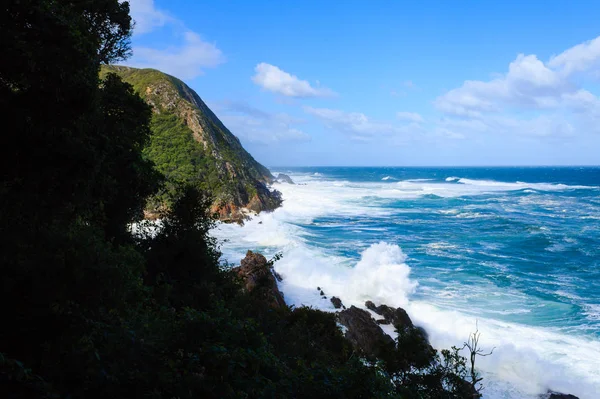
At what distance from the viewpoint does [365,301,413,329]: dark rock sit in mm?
18906

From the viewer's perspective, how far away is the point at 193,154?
50.6 meters

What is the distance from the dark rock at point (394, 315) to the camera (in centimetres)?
1891

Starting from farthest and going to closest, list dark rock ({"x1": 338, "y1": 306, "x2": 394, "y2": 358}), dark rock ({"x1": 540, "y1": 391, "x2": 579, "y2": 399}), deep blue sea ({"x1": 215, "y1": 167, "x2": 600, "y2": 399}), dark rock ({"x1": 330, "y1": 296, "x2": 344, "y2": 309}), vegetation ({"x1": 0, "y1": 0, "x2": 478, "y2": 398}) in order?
1. dark rock ({"x1": 330, "y1": 296, "x2": 344, "y2": 309})
2. dark rock ({"x1": 338, "y1": 306, "x2": 394, "y2": 358})
3. deep blue sea ({"x1": 215, "y1": 167, "x2": 600, "y2": 399})
4. dark rock ({"x1": 540, "y1": 391, "x2": 579, "y2": 399})
5. vegetation ({"x1": 0, "y1": 0, "x2": 478, "y2": 398})

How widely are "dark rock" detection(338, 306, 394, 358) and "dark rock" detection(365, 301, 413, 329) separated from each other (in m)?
1.38

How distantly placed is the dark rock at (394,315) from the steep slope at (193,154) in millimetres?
23050

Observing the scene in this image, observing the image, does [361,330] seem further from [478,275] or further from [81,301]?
[81,301]

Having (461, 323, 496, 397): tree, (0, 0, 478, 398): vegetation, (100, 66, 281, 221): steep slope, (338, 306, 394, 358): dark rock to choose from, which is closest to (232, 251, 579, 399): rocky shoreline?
(338, 306, 394, 358): dark rock

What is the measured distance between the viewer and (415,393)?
7.47m

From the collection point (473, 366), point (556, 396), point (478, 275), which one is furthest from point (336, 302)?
point (473, 366)

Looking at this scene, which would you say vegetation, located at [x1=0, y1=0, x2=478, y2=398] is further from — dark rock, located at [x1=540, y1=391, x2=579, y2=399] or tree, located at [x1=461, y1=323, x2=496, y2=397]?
dark rock, located at [x1=540, y1=391, x2=579, y2=399]

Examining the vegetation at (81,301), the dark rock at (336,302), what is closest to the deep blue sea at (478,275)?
the dark rock at (336,302)

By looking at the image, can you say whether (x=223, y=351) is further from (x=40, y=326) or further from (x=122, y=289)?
(x=40, y=326)

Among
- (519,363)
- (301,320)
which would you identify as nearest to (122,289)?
(301,320)

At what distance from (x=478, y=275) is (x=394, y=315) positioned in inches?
403
